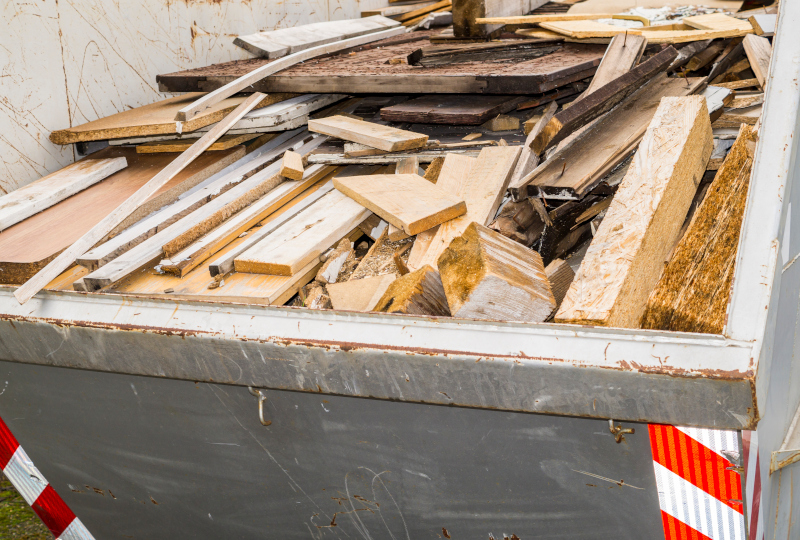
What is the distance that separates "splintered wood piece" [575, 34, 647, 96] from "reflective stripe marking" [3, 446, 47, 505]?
6.90ft

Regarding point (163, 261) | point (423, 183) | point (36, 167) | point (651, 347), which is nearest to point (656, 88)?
point (423, 183)

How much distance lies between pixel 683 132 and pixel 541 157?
0.46 m

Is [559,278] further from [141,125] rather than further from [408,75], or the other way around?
[141,125]

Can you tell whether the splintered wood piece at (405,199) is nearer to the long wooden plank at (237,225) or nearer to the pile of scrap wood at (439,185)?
the pile of scrap wood at (439,185)

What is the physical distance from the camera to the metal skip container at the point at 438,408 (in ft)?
3.39

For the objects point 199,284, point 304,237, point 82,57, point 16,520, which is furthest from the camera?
point 16,520

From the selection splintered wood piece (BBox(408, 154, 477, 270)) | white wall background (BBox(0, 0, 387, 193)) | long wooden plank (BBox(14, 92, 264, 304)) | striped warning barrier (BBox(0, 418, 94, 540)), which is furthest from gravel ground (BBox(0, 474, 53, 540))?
splintered wood piece (BBox(408, 154, 477, 270))

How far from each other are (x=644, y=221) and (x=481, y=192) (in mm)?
573

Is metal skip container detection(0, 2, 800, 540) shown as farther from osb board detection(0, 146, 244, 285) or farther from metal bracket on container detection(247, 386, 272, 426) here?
osb board detection(0, 146, 244, 285)

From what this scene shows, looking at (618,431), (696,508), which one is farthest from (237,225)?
(696,508)

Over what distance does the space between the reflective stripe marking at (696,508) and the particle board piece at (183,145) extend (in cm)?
197

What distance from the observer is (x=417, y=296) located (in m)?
1.33

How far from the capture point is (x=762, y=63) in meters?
2.49

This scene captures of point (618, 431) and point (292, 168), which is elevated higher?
point (292, 168)
